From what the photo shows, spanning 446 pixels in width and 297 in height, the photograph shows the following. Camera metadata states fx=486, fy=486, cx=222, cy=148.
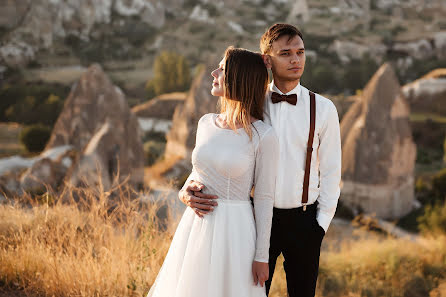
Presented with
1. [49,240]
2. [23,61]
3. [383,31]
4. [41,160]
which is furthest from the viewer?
[383,31]

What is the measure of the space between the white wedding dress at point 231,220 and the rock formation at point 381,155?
526 inches

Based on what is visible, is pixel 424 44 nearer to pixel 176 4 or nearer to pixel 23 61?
pixel 176 4

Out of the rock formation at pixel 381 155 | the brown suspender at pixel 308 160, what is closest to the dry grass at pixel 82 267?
the brown suspender at pixel 308 160

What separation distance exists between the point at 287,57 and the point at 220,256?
98cm

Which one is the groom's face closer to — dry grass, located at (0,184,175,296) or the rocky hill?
dry grass, located at (0,184,175,296)

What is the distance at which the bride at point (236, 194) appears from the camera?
209cm

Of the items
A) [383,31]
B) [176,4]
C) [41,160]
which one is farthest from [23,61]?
[383,31]

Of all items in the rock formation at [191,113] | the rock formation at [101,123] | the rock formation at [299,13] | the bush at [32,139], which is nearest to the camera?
the rock formation at [101,123]

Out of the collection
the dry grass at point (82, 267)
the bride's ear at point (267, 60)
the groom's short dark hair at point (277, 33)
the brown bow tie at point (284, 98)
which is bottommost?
the dry grass at point (82, 267)

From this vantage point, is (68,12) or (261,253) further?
(68,12)

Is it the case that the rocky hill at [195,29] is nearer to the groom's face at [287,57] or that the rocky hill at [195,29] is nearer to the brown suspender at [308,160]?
the groom's face at [287,57]

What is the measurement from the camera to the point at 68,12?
5450 centimetres

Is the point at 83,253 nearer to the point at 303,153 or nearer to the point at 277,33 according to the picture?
the point at 303,153

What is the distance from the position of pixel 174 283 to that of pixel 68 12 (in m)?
57.3
